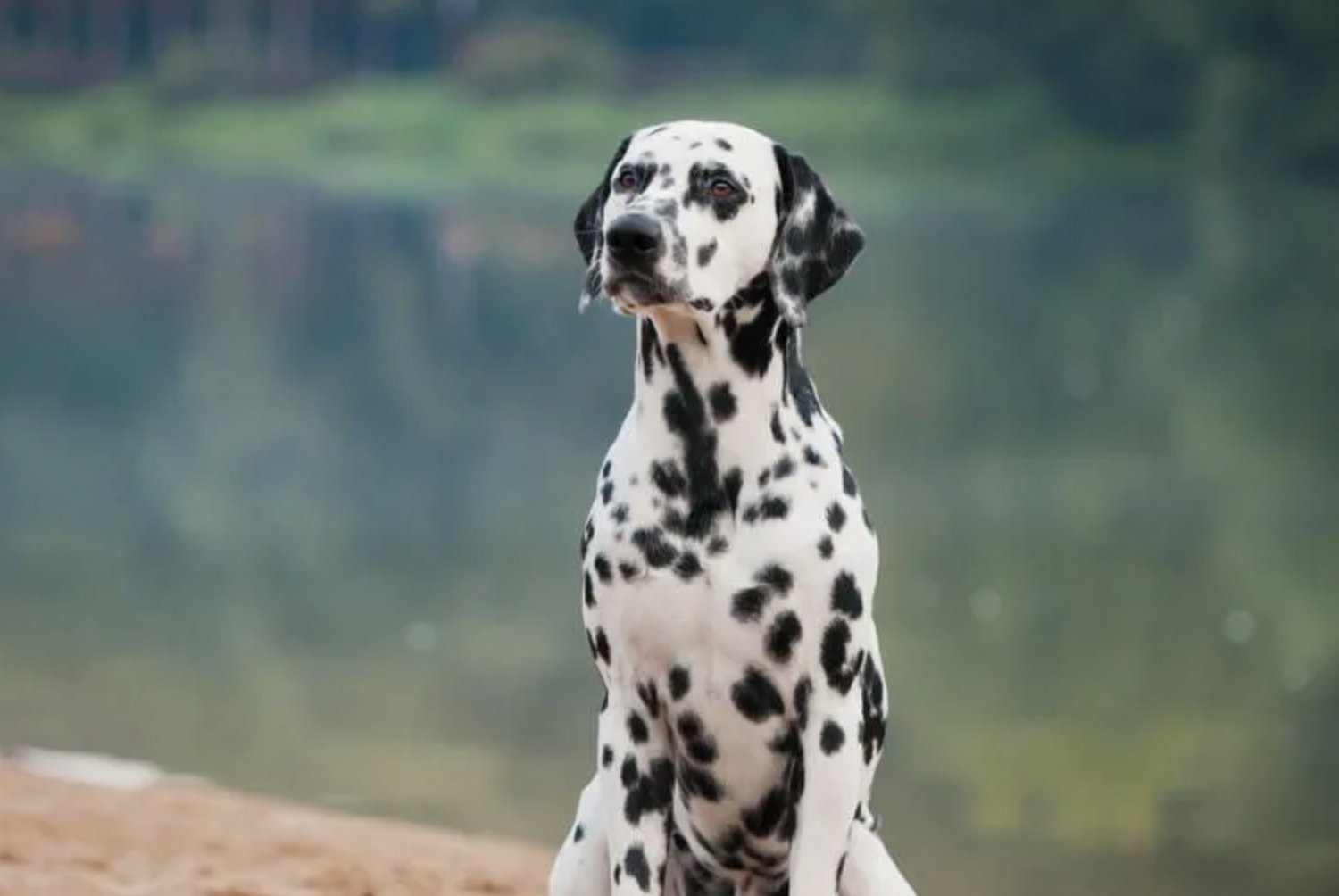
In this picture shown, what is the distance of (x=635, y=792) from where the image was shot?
10.6ft

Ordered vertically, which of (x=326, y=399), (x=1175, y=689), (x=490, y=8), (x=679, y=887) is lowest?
(x=679, y=887)

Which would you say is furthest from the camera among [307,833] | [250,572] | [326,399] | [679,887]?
[326,399]

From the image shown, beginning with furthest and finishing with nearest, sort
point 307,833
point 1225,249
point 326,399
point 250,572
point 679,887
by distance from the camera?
point 1225,249 → point 326,399 → point 250,572 → point 307,833 → point 679,887

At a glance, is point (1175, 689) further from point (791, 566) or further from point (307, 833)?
point (791, 566)

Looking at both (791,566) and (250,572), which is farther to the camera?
(250,572)

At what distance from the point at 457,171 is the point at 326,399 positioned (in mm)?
4440

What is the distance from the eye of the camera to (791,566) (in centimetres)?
312

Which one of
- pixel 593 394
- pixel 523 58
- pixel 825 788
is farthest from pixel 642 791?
pixel 523 58

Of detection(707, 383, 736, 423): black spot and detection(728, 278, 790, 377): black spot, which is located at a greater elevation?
detection(728, 278, 790, 377): black spot

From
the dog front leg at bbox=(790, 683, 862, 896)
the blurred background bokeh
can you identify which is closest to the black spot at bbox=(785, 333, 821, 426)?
the dog front leg at bbox=(790, 683, 862, 896)

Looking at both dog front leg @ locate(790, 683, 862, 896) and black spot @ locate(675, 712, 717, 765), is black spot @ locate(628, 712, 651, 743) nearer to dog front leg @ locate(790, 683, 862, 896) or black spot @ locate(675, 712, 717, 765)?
black spot @ locate(675, 712, 717, 765)

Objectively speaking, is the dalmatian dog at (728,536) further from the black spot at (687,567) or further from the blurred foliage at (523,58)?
the blurred foliage at (523,58)

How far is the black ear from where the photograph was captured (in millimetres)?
3178

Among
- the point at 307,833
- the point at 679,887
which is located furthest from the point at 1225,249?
the point at 679,887
